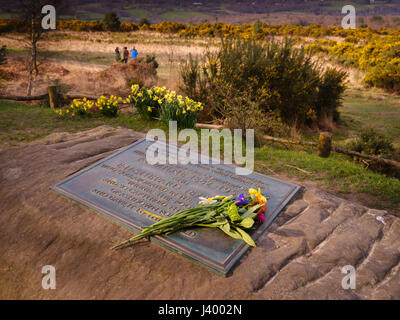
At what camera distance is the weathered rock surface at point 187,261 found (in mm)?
2186

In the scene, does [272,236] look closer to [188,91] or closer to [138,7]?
[188,91]

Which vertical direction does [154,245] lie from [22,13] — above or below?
below

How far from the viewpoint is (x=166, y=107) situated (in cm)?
591

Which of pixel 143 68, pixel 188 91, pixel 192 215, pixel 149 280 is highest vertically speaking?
pixel 143 68

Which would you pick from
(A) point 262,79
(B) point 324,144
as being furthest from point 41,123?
(B) point 324,144

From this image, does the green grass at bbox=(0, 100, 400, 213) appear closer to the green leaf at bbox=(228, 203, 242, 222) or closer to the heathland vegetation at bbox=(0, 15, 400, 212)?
the heathland vegetation at bbox=(0, 15, 400, 212)

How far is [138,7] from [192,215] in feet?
294

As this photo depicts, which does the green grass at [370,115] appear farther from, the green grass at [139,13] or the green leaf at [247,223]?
the green grass at [139,13]

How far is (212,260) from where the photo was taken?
7.59ft

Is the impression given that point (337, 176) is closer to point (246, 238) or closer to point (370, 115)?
point (246, 238)

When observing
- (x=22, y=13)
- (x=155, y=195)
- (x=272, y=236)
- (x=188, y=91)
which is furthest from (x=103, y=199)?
(x=22, y=13)

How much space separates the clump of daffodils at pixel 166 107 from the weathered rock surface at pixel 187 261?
10.1 feet

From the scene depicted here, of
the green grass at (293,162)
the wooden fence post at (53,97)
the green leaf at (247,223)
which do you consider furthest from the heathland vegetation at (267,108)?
the green leaf at (247,223)

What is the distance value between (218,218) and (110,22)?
3739 centimetres
